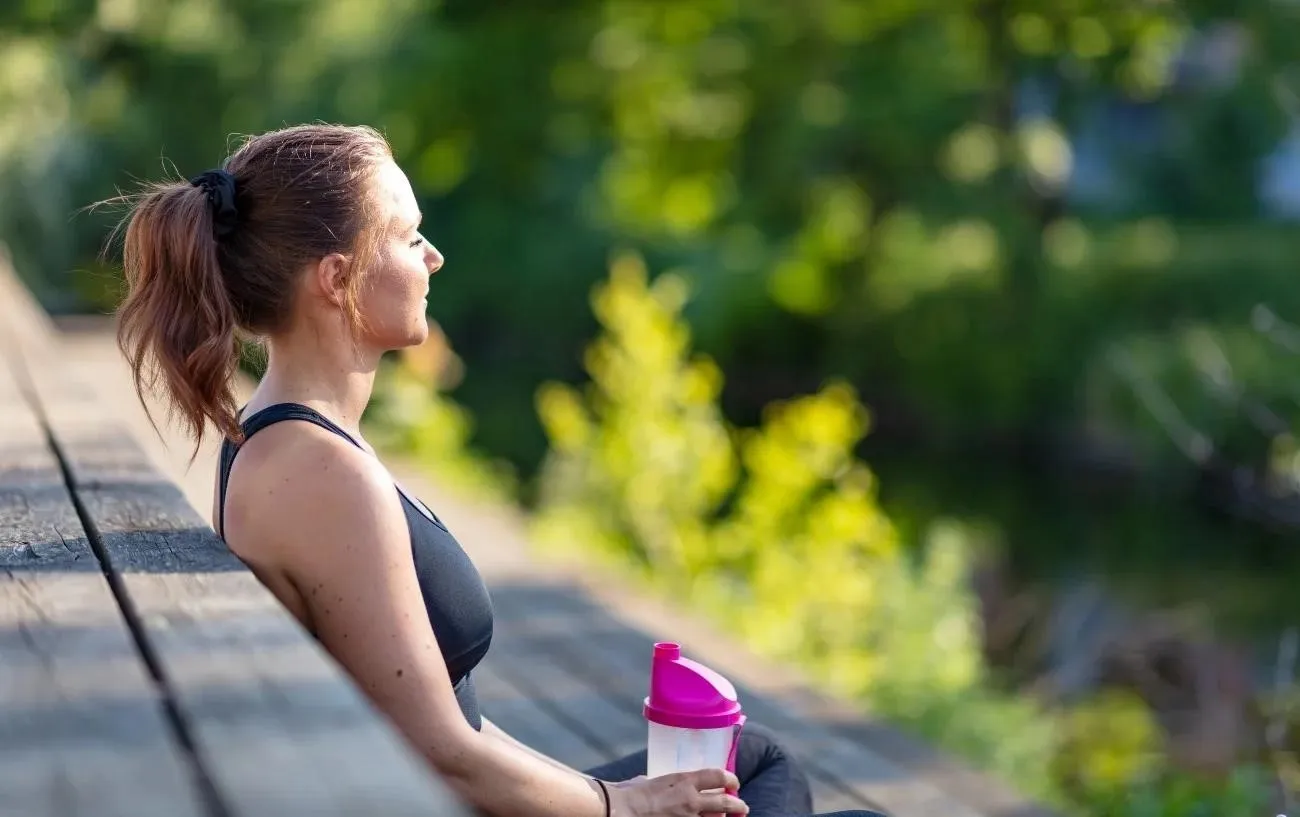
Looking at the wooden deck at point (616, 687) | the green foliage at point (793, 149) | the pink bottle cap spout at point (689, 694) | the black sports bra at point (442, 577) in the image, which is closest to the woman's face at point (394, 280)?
the black sports bra at point (442, 577)

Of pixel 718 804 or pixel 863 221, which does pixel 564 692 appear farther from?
pixel 863 221

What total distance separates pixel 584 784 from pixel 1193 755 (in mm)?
4543

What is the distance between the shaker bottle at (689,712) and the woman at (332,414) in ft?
0.16

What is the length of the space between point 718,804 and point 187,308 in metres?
0.78

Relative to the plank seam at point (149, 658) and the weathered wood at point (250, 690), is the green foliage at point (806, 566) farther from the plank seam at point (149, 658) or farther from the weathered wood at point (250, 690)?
the weathered wood at point (250, 690)

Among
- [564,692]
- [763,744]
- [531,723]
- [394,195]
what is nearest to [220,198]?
[394,195]

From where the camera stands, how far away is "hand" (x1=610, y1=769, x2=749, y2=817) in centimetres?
175

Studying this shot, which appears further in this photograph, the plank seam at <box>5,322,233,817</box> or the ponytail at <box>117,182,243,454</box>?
the ponytail at <box>117,182,243,454</box>

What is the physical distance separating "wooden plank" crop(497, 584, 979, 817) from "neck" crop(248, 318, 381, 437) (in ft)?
5.18

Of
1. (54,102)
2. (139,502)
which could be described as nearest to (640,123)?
(54,102)

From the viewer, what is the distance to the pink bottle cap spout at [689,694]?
1.78m

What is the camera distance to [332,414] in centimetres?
182

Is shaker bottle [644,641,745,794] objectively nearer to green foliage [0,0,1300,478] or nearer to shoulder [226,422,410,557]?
shoulder [226,422,410,557]

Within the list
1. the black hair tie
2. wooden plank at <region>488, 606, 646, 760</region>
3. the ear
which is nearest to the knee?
the ear
